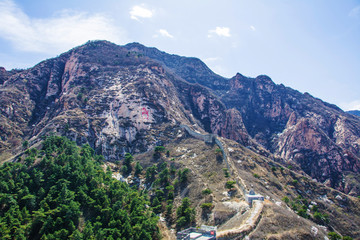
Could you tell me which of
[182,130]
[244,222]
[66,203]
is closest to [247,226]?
[244,222]

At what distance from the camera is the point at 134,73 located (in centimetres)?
11200

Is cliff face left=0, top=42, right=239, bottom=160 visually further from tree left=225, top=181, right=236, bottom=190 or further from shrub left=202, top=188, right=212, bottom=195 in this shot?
tree left=225, top=181, right=236, bottom=190

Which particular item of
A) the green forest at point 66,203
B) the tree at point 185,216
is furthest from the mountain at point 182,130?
the green forest at point 66,203

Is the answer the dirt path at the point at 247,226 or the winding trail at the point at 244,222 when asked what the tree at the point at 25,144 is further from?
the dirt path at the point at 247,226

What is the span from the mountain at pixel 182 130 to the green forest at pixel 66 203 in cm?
1137

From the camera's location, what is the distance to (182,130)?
77.1 metres

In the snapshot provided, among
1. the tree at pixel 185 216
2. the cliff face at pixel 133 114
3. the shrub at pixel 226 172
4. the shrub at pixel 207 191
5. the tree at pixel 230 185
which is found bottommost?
the tree at pixel 185 216

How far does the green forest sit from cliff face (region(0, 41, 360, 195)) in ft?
69.8

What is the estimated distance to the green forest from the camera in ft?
110

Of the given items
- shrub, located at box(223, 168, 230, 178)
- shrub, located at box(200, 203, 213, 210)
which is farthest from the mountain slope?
shrub, located at box(200, 203, 213, 210)

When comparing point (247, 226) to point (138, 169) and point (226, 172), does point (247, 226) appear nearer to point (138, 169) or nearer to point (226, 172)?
point (226, 172)

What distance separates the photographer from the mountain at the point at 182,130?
166 ft

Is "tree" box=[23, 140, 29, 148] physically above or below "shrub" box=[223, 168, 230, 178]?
above

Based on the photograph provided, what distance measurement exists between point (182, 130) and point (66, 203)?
150ft
